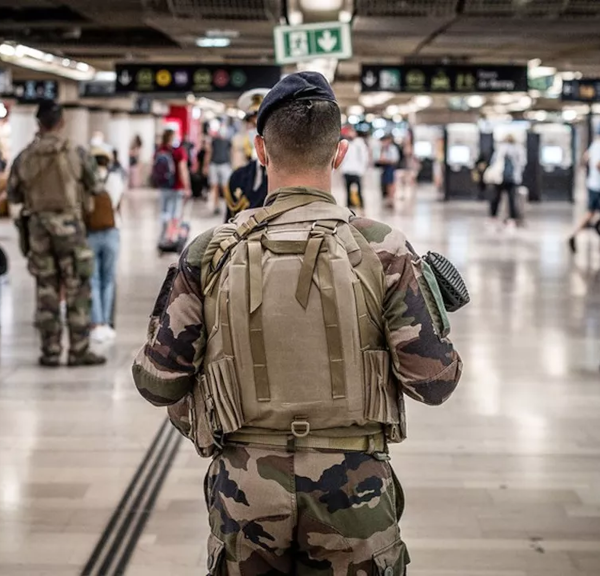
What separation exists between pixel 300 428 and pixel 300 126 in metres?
0.64

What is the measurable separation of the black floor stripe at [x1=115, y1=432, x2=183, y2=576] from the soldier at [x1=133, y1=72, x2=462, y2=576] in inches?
82.5

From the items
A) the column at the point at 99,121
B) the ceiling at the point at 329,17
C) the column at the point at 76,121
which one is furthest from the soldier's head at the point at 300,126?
the column at the point at 99,121

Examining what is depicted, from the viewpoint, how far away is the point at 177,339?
2486 mm

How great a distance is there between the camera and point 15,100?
2522cm

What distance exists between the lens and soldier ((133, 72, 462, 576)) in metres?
2.41

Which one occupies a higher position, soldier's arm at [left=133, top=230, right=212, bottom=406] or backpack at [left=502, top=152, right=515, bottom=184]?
soldier's arm at [left=133, top=230, right=212, bottom=406]

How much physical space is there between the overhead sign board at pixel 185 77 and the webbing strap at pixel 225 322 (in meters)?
16.4

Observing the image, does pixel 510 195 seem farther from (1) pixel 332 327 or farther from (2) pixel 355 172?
(1) pixel 332 327

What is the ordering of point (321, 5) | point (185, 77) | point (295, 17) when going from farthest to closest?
1. point (185, 77)
2. point (295, 17)
3. point (321, 5)

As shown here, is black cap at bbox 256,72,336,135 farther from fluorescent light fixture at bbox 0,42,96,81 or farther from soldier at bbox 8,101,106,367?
fluorescent light fixture at bbox 0,42,96,81

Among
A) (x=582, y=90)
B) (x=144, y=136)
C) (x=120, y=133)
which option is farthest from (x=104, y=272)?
(x=144, y=136)

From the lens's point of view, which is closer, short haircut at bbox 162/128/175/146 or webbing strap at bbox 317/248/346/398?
webbing strap at bbox 317/248/346/398

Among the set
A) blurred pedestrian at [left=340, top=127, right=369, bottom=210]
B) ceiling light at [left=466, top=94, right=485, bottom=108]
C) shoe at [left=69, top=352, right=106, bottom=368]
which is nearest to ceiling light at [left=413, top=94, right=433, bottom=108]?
ceiling light at [left=466, top=94, right=485, bottom=108]

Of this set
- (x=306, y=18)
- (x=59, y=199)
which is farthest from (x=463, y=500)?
(x=306, y=18)
